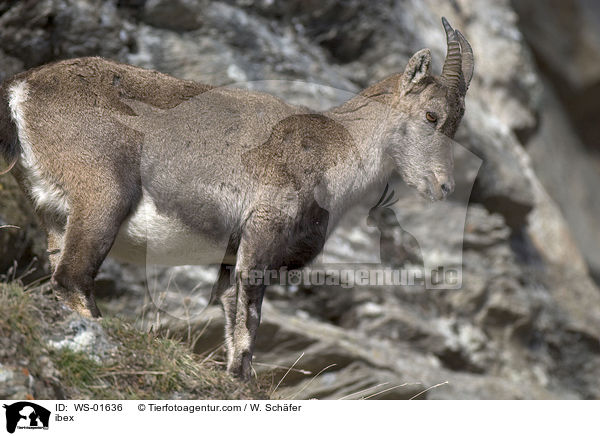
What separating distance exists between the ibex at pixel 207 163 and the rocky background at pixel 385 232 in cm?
93

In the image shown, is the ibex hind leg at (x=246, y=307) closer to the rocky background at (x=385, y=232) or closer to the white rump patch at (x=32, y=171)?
the rocky background at (x=385, y=232)

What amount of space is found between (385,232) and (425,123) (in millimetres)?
5100

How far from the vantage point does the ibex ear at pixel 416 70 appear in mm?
7008

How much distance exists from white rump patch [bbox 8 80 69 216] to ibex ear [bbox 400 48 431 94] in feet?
10.4

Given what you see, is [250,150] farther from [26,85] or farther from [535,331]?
[535,331]

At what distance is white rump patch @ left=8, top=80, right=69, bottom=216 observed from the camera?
592 cm
